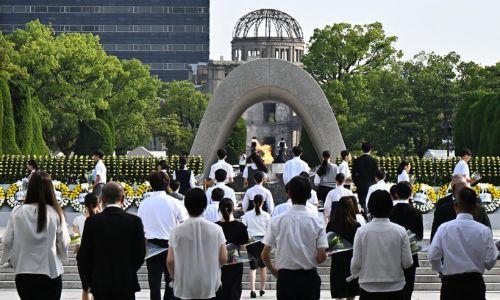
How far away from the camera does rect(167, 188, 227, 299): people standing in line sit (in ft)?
30.7

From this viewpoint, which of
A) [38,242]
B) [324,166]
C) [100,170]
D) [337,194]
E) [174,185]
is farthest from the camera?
[100,170]

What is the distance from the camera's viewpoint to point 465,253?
9914mm

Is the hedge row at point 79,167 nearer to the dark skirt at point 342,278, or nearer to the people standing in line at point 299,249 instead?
the dark skirt at point 342,278

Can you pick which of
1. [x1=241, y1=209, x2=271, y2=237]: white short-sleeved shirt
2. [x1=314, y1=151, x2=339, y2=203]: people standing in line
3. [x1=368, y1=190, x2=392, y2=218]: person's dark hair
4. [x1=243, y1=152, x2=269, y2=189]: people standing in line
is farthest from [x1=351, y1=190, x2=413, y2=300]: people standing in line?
[x1=243, y1=152, x2=269, y2=189]: people standing in line

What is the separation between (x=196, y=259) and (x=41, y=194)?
1.40m

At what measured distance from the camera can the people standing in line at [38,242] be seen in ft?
31.9

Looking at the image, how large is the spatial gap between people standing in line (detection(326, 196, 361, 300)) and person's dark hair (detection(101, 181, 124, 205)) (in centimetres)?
312

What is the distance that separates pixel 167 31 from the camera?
137 metres

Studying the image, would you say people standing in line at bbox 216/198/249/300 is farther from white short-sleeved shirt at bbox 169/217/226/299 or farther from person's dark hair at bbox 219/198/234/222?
white short-sleeved shirt at bbox 169/217/226/299

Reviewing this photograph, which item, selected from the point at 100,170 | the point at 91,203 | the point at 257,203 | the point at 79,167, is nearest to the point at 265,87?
the point at 79,167

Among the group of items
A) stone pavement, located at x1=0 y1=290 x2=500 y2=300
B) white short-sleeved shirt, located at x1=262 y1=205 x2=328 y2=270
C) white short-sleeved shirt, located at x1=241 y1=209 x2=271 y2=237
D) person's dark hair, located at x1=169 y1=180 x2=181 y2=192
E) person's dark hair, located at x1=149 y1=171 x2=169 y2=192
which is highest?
person's dark hair, located at x1=149 y1=171 x2=169 y2=192

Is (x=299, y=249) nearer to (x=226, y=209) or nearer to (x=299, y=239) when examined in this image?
(x=299, y=239)

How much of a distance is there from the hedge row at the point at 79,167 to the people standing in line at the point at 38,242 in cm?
1938

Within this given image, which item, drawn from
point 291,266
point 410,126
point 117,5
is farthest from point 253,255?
point 117,5
